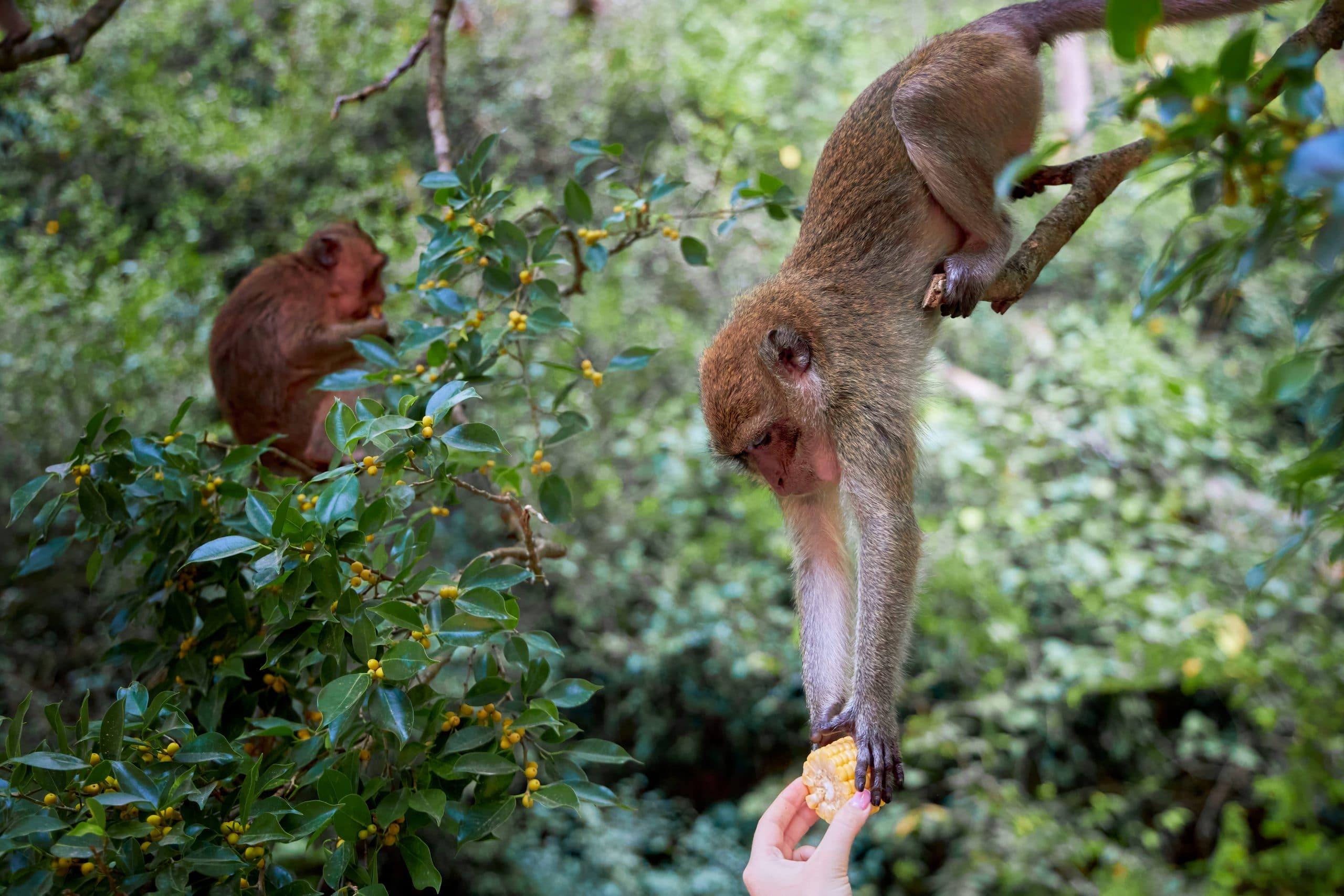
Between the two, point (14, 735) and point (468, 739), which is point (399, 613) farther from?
point (14, 735)

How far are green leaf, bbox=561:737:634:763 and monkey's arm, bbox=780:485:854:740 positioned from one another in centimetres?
54

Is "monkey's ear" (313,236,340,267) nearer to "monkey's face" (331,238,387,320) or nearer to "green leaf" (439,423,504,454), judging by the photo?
"monkey's face" (331,238,387,320)

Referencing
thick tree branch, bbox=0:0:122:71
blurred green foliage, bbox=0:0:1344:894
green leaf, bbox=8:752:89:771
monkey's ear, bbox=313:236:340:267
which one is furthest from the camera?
blurred green foliage, bbox=0:0:1344:894

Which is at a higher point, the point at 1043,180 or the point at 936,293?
the point at 1043,180

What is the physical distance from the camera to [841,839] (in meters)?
1.60

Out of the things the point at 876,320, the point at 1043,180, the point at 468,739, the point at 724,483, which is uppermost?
the point at 1043,180

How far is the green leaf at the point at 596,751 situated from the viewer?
1802 millimetres

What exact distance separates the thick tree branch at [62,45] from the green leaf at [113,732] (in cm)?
233

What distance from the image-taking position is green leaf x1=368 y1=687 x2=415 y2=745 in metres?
1.49

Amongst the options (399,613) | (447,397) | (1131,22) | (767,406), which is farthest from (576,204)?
(1131,22)

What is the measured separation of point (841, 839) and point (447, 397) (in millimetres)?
987

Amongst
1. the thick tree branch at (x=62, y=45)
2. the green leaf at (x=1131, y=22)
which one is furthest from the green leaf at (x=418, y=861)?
the thick tree branch at (x=62, y=45)

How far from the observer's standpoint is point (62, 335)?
15.7ft

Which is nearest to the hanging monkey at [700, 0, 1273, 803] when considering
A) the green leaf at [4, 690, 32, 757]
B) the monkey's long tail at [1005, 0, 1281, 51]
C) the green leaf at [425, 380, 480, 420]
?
the monkey's long tail at [1005, 0, 1281, 51]
